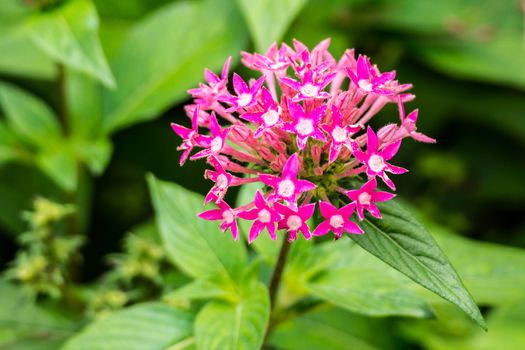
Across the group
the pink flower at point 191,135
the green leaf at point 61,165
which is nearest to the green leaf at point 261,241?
the pink flower at point 191,135

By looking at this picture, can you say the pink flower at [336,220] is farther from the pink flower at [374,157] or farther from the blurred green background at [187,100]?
the blurred green background at [187,100]

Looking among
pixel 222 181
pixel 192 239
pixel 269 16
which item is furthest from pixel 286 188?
pixel 269 16

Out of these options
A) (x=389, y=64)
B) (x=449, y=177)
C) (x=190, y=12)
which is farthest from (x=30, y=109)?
(x=449, y=177)

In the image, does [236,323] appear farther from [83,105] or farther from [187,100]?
[187,100]

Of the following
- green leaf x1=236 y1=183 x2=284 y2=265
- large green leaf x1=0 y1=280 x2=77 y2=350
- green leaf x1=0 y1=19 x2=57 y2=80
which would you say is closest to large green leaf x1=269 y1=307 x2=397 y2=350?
green leaf x1=236 y1=183 x2=284 y2=265

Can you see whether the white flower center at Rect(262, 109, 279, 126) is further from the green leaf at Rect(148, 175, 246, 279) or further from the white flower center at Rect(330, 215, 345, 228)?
the green leaf at Rect(148, 175, 246, 279)
